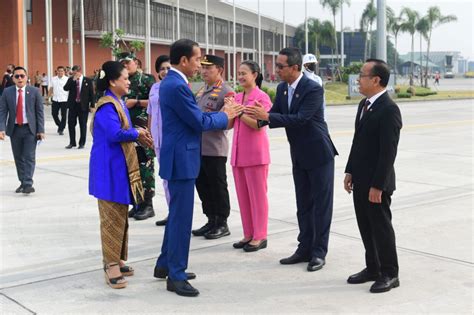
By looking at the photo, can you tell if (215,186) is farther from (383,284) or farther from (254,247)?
(383,284)

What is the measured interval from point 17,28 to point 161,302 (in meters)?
34.9

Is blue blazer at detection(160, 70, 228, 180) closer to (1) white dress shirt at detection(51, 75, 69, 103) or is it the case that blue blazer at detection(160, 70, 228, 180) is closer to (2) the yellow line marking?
(2) the yellow line marking

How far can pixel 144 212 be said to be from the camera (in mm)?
8195

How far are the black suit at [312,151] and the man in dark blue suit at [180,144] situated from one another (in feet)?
2.89

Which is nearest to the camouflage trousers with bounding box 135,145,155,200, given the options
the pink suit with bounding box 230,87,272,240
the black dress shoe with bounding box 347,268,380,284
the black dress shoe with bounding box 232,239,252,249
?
the pink suit with bounding box 230,87,272,240

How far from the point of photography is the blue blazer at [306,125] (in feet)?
19.3

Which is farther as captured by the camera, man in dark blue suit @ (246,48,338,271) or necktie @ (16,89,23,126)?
necktie @ (16,89,23,126)

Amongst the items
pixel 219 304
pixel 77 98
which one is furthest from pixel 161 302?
pixel 77 98

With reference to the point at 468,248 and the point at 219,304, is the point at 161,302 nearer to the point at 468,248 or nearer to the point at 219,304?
the point at 219,304

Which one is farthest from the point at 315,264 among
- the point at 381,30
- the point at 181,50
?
the point at 381,30

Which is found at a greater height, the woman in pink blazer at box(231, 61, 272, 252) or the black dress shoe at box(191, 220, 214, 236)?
the woman in pink blazer at box(231, 61, 272, 252)

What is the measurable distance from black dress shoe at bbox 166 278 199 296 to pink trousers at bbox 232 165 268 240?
4.91 feet

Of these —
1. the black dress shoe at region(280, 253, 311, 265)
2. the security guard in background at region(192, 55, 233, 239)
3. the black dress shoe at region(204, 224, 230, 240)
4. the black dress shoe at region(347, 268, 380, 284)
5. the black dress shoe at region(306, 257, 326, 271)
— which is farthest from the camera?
the black dress shoe at region(204, 224, 230, 240)

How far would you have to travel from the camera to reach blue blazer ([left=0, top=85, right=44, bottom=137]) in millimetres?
9703
